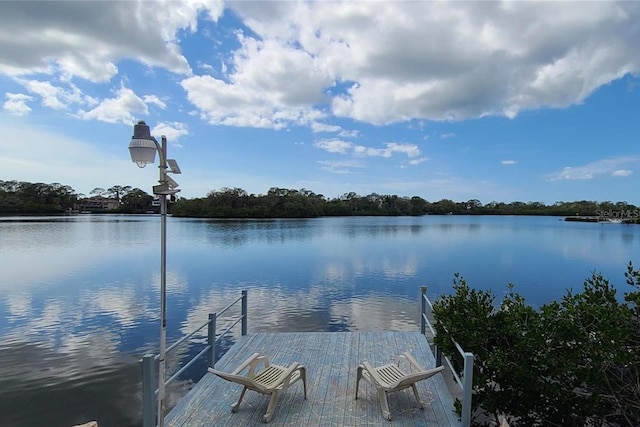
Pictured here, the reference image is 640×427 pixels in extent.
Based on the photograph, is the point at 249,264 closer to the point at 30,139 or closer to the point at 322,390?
the point at 322,390

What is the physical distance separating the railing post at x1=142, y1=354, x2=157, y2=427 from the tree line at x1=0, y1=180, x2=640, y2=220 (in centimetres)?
7678

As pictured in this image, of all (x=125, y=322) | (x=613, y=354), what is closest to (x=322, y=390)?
(x=613, y=354)

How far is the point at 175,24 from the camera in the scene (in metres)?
14.7

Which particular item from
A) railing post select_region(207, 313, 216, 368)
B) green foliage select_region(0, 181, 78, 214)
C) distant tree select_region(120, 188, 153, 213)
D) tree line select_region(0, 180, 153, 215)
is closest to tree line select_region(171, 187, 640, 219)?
distant tree select_region(120, 188, 153, 213)

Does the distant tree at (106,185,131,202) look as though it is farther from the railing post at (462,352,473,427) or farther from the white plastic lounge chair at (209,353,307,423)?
the railing post at (462,352,473,427)

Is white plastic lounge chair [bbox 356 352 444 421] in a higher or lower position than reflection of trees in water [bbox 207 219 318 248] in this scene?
higher

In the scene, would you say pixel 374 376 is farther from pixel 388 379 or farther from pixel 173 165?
pixel 173 165

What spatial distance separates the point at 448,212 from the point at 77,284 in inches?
4250

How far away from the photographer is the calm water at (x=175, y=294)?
662cm

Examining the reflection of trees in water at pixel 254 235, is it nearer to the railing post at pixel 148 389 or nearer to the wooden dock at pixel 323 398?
the wooden dock at pixel 323 398

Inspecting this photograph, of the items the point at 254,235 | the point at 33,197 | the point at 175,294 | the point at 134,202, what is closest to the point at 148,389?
the point at 175,294

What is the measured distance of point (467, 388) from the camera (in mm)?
3363

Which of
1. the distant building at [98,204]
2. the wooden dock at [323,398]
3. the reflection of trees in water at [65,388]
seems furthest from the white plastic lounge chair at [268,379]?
the distant building at [98,204]

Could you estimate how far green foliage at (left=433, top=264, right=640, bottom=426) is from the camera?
350 centimetres
